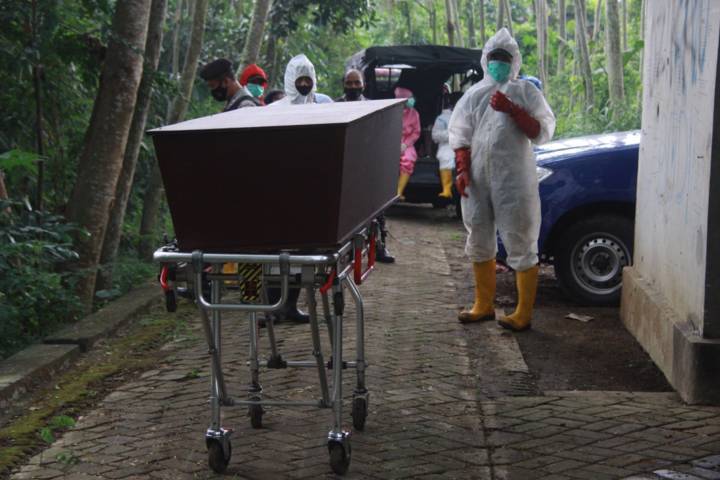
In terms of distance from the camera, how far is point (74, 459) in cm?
564

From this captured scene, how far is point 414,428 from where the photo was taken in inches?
236

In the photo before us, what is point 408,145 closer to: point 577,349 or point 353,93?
point 353,93

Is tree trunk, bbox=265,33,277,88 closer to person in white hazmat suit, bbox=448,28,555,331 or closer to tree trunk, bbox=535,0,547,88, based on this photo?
tree trunk, bbox=535,0,547,88

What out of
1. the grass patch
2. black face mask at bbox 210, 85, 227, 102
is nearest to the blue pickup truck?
black face mask at bbox 210, 85, 227, 102

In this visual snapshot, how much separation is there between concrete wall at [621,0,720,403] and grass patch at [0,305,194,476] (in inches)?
132

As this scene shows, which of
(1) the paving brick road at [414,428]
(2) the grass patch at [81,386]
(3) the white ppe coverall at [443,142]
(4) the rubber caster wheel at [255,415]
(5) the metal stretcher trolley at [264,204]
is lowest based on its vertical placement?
(2) the grass patch at [81,386]

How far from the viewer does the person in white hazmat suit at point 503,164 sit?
8547mm

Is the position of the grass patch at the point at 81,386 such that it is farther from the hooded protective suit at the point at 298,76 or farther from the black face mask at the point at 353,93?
the black face mask at the point at 353,93

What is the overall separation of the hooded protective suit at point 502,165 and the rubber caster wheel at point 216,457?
3.89 meters

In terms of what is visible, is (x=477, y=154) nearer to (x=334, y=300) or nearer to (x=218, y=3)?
(x=334, y=300)

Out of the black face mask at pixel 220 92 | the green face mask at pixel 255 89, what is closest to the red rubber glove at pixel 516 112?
the black face mask at pixel 220 92

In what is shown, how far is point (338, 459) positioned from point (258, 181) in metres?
1.31

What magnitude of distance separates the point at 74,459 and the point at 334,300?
5.35ft

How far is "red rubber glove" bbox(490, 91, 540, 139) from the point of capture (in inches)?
332
